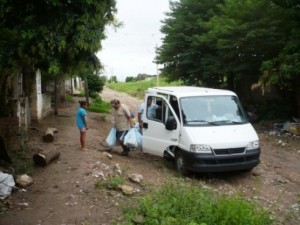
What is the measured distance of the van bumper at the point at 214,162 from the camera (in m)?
9.60

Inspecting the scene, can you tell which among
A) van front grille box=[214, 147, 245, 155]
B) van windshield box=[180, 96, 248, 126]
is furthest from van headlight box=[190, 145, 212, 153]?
van windshield box=[180, 96, 248, 126]

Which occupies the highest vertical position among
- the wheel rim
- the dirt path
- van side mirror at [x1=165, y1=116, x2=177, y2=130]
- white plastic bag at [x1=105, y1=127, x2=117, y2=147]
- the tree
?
the tree

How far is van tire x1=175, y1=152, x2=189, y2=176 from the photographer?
10.0 metres

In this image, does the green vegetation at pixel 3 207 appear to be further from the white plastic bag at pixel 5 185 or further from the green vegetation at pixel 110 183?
the green vegetation at pixel 110 183

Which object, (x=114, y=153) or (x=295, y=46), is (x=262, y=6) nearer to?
(x=295, y=46)

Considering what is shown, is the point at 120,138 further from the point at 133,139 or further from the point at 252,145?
the point at 252,145

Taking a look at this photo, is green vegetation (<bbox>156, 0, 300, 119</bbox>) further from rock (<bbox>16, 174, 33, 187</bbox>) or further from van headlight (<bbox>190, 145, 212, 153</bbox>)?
rock (<bbox>16, 174, 33, 187</bbox>)

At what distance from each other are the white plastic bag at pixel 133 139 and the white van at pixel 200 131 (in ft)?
0.51

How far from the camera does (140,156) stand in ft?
39.8

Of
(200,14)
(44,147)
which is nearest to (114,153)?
(44,147)

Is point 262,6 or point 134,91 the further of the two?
point 134,91

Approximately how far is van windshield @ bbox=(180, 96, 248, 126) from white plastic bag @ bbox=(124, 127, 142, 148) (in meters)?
1.64

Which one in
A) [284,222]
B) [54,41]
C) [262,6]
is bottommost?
[284,222]

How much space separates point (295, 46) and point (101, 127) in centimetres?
789
